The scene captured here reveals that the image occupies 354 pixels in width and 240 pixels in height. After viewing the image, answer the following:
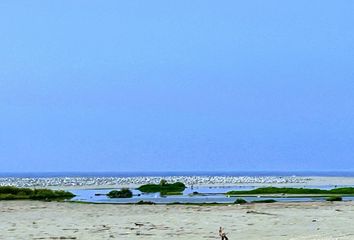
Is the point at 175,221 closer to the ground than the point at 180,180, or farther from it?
closer to the ground

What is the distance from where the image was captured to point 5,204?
41.7m

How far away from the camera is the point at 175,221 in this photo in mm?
29516

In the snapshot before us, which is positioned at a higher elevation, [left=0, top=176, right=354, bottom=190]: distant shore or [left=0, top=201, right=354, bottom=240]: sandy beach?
[left=0, top=176, right=354, bottom=190]: distant shore

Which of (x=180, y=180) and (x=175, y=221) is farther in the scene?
(x=180, y=180)

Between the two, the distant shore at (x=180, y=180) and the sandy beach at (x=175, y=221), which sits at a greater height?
the distant shore at (x=180, y=180)

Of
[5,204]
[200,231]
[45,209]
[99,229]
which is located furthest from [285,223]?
[5,204]

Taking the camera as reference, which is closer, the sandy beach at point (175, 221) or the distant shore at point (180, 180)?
the sandy beach at point (175, 221)

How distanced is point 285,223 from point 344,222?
2.22 metres

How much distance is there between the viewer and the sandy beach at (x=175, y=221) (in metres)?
24.7

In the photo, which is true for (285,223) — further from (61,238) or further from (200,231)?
(61,238)

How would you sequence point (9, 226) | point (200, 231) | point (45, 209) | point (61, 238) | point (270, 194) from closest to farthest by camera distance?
1. point (61, 238)
2. point (200, 231)
3. point (9, 226)
4. point (45, 209)
5. point (270, 194)

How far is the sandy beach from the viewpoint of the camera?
Answer: 24.7 m

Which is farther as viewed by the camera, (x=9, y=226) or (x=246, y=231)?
(x=9, y=226)

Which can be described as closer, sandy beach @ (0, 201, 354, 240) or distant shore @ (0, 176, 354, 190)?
sandy beach @ (0, 201, 354, 240)
